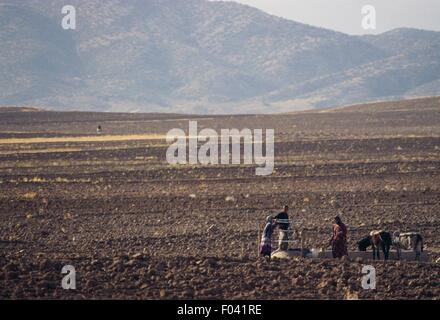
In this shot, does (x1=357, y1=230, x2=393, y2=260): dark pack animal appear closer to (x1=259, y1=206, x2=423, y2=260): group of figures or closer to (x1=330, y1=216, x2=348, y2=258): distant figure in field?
(x1=259, y1=206, x2=423, y2=260): group of figures

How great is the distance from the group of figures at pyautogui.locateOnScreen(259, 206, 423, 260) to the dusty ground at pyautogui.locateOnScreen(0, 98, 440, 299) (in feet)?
1.87

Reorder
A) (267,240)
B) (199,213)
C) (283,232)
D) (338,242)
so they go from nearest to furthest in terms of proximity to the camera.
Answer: (338,242) < (267,240) < (283,232) < (199,213)

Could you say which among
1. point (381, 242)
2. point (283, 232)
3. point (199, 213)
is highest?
point (199, 213)

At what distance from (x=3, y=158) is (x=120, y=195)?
18.6 meters

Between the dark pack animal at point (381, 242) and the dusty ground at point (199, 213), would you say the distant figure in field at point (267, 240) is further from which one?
the dark pack animal at point (381, 242)

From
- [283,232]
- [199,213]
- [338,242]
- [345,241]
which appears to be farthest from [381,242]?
[199,213]

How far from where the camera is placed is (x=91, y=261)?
17500 millimetres

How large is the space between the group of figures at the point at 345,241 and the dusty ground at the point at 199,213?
570 millimetres

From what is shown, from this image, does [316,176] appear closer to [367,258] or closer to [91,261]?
[367,258]

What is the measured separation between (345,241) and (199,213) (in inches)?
338

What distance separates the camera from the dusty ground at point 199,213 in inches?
620

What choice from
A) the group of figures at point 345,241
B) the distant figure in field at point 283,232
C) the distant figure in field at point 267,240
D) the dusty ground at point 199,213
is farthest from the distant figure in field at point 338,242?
the distant figure in field at point 267,240

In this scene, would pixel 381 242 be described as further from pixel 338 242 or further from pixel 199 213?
pixel 199 213

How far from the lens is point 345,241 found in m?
18.6
